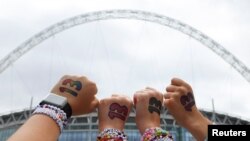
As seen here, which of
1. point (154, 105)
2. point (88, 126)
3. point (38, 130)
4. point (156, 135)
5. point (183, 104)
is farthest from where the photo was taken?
point (88, 126)

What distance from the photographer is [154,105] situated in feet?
12.5

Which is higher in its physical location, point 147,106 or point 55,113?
point 147,106

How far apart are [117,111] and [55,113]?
0.92 metres

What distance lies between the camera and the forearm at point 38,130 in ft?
8.77

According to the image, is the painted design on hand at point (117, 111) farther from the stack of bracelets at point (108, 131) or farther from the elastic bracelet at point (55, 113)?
the elastic bracelet at point (55, 113)

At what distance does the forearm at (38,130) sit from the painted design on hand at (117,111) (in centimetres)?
89

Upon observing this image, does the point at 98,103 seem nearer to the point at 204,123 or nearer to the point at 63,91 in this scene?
A: the point at 63,91

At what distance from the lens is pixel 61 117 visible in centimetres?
300

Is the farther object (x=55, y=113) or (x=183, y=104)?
(x=183, y=104)

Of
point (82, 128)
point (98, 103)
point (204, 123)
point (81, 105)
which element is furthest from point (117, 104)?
point (82, 128)

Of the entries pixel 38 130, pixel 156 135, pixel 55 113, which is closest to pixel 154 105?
pixel 156 135

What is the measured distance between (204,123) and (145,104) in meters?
0.58

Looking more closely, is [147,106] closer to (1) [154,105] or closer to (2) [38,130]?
(1) [154,105]

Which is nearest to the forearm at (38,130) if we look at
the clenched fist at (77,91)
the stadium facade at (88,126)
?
the clenched fist at (77,91)
